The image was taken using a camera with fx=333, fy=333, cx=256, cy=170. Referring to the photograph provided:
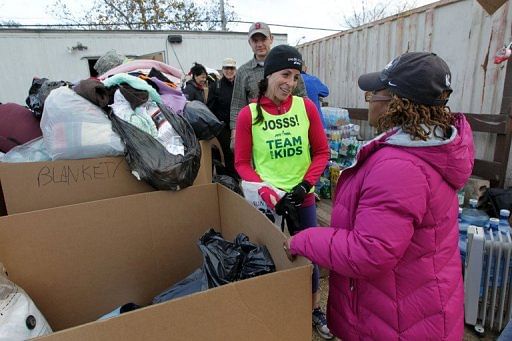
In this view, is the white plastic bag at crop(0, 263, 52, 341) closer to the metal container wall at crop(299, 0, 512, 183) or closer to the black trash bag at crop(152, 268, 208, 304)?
the black trash bag at crop(152, 268, 208, 304)

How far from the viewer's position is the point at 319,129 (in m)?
1.85

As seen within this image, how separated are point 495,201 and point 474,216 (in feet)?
0.74

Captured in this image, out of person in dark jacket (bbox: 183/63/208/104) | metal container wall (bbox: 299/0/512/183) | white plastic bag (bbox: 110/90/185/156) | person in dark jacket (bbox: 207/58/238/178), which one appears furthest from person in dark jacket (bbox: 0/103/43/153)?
metal container wall (bbox: 299/0/512/183)

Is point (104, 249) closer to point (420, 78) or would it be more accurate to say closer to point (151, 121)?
point (151, 121)

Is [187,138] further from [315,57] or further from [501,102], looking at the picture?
[315,57]

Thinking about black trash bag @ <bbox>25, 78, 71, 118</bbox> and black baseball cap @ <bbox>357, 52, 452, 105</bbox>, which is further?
black trash bag @ <bbox>25, 78, 71, 118</bbox>

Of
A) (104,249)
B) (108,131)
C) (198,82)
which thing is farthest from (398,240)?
(198,82)

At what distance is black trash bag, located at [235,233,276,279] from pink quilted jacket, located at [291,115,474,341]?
0.17m

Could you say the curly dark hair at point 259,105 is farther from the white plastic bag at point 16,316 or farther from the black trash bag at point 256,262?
the white plastic bag at point 16,316

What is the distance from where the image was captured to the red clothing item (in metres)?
1.73

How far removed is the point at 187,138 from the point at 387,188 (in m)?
1.12

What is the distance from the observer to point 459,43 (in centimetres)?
321

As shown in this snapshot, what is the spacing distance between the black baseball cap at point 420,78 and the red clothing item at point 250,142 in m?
0.82

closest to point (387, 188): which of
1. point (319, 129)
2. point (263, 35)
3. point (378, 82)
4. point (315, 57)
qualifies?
point (378, 82)
